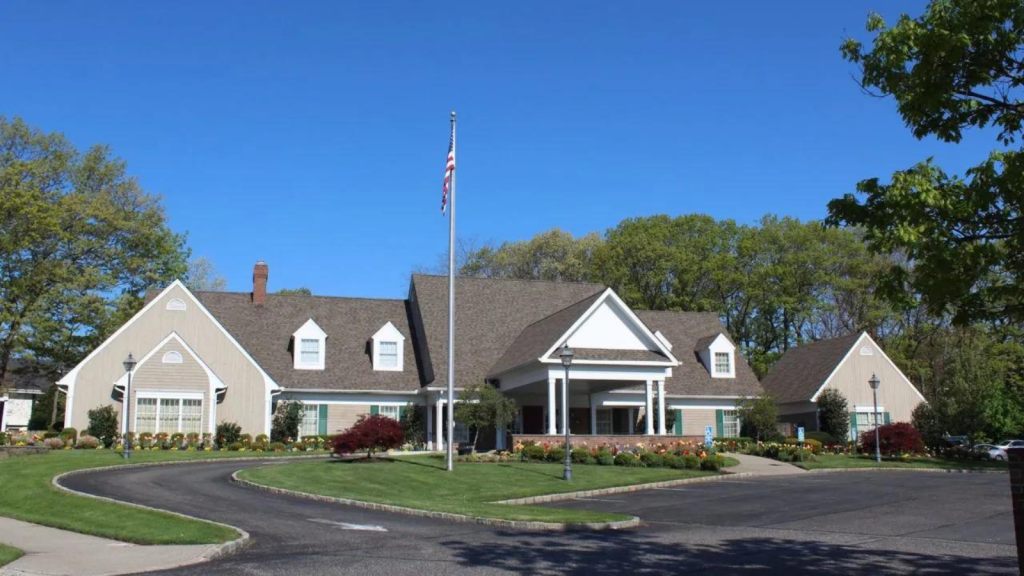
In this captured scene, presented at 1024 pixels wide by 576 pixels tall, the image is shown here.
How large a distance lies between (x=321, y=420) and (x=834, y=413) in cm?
2510

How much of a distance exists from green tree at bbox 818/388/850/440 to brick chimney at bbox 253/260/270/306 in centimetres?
2876

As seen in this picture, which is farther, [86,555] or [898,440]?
[898,440]

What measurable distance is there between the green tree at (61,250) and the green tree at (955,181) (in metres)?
45.6

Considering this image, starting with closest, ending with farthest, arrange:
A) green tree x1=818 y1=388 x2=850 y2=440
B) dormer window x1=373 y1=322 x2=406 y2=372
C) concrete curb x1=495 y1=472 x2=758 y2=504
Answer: concrete curb x1=495 y1=472 x2=758 y2=504 → dormer window x1=373 y1=322 x2=406 y2=372 → green tree x1=818 y1=388 x2=850 y2=440

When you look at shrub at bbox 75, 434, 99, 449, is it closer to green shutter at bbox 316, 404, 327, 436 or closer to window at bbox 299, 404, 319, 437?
window at bbox 299, 404, 319, 437

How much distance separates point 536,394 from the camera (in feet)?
135

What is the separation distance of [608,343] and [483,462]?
8.75 meters

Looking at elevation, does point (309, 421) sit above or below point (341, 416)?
below

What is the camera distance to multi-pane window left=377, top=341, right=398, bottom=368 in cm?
4253

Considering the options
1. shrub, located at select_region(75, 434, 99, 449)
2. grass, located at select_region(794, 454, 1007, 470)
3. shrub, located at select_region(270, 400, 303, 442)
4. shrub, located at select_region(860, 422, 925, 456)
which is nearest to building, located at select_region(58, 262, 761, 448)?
shrub, located at select_region(270, 400, 303, 442)

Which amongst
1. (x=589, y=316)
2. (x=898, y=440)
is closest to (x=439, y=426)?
(x=589, y=316)

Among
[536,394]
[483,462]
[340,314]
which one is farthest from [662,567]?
[340,314]

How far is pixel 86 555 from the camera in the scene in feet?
39.6

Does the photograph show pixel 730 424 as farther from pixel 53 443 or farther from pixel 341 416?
pixel 53 443
